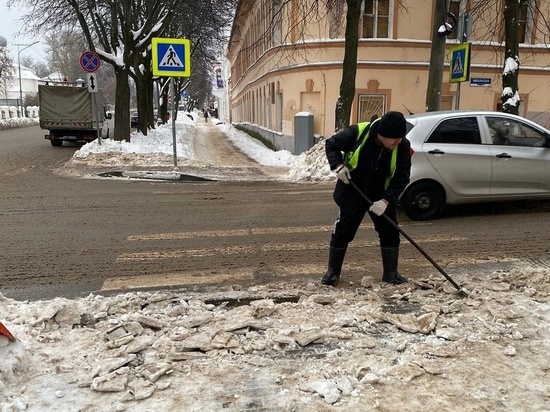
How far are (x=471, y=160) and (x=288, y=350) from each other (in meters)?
5.27

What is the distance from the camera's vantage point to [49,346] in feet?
11.0

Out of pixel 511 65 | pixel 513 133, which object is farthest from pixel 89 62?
pixel 513 133

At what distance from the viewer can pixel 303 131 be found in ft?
58.5

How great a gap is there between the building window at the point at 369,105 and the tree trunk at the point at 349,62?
4.71 m

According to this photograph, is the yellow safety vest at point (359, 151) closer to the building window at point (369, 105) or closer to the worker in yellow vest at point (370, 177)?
the worker in yellow vest at point (370, 177)

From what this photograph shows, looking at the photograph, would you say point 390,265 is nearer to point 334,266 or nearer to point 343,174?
point 334,266

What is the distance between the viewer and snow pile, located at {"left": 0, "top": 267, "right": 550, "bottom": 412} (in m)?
2.79

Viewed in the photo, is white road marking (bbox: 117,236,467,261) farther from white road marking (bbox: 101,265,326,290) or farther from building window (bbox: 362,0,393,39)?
building window (bbox: 362,0,393,39)

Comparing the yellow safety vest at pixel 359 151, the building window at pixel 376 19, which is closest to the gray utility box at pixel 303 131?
the building window at pixel 376 19

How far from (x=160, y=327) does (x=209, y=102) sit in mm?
126332

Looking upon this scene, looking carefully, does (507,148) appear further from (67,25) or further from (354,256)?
(67,25)

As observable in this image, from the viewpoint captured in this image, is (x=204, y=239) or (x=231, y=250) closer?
(x=231, y=250)

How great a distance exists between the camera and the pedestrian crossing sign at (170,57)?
11562 millimetres

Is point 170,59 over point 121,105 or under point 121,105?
over
